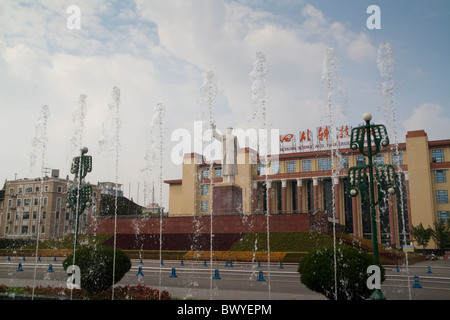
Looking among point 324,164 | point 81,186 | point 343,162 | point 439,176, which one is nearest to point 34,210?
point 324,164

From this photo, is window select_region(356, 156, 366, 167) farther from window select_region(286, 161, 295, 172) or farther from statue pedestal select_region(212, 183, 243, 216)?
statue pedestal select_region(212, 183, 243, 216)

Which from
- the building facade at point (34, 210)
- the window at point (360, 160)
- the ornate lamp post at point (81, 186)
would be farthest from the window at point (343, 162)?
the ornate lamp post at point (81, 186)

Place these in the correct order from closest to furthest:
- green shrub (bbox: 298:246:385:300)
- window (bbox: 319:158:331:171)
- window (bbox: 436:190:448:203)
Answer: green shrub (bbox: 298:246:385:300) → window (bbox: 436:190:448:203) → window (bbox: 319:158:331:171)

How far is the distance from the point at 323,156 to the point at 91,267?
4635 centimetres

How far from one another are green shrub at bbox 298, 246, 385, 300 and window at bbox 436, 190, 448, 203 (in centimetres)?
4393

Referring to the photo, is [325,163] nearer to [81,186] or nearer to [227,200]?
[227,200]

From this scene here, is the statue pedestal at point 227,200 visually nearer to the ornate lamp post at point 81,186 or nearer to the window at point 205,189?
the ornate lamp post at point 81,186

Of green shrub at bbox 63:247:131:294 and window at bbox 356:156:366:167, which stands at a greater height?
window at bbox 356:156:366:167

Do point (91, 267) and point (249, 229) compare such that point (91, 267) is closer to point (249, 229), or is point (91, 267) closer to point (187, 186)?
point (249, 229)

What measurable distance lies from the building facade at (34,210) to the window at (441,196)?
48.7 meters

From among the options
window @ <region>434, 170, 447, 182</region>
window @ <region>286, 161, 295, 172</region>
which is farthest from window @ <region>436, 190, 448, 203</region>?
window @ <region>286, 161, 295, 172</region>

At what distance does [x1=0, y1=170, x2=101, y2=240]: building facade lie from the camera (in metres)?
59.9

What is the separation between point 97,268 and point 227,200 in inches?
978

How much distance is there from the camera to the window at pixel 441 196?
1841 inches
